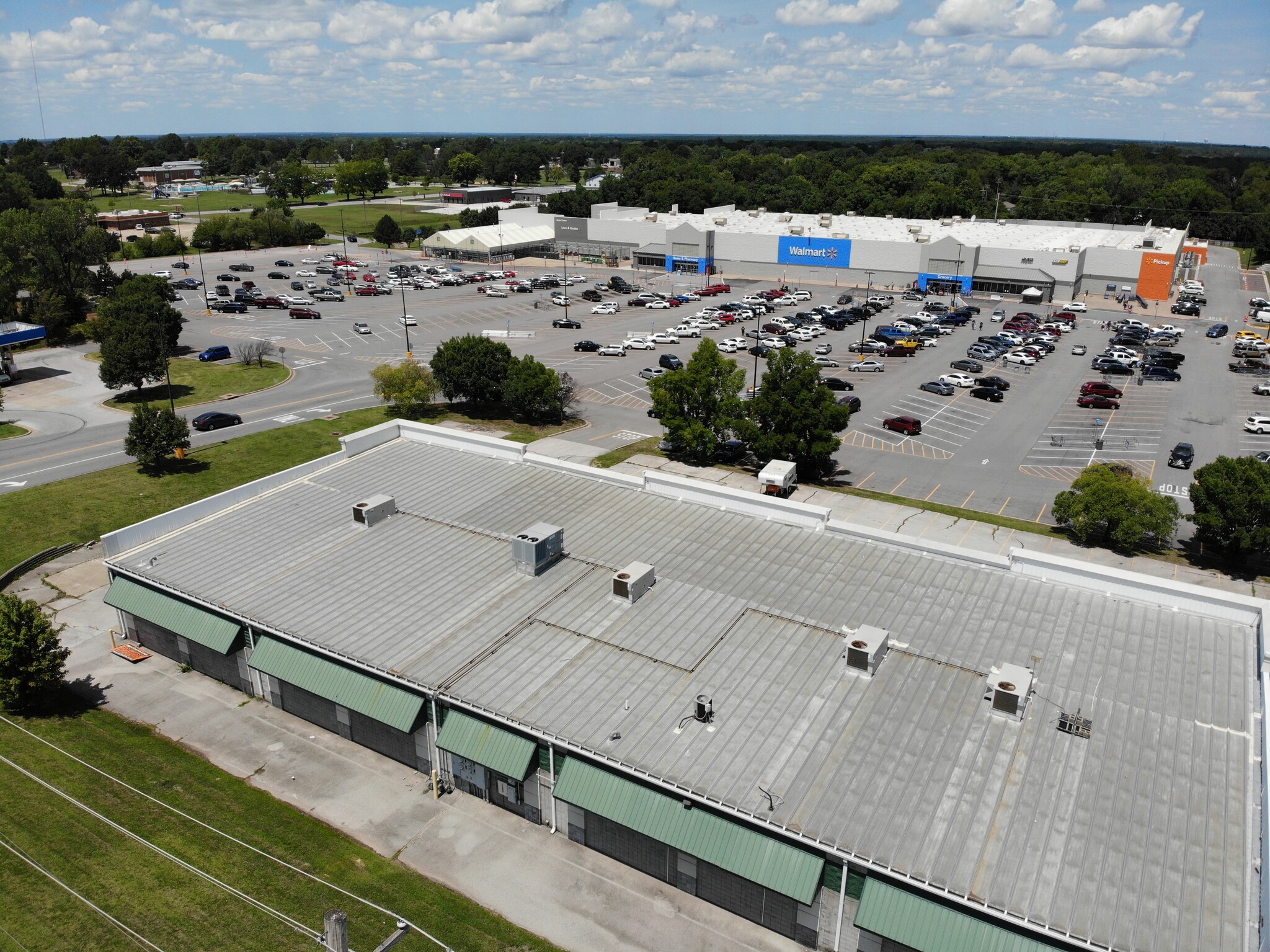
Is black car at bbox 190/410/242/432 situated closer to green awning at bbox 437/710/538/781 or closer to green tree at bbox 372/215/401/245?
green awning at bbox 437/710/538/781

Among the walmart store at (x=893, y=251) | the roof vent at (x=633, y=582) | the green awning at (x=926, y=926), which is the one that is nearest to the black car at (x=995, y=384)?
the walmart store at (x=893, y=251)

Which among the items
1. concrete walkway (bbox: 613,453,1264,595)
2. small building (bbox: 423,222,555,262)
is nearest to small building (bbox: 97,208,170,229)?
small building (bbox: 423,222,555,262)

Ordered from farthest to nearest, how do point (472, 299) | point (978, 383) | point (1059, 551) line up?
point (472, 299) → point (978, 383) → point (1059, 551)

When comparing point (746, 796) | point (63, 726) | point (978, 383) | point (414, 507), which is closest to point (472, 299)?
point (978, 383)

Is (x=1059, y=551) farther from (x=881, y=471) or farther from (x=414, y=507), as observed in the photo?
(x=414, y=507)

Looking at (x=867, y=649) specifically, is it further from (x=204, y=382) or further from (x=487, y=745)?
(x=204, y=382)

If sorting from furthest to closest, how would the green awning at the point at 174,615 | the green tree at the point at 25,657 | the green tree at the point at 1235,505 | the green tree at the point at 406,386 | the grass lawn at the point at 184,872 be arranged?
the green tree at the point at 406,386, the green tree at the point at 1235,505, the green awning at the point at 174,615, the green tree at the point at 25,657, the grass lawn at the point at 184,872

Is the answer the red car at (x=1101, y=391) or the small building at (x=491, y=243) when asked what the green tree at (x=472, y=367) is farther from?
the small building at (x=491, y=243)
